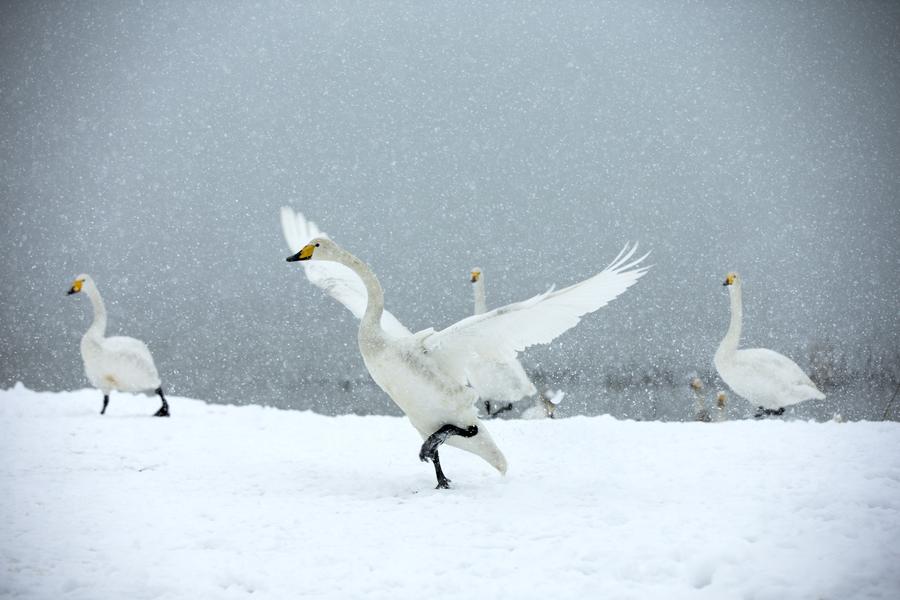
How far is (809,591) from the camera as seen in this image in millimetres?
3850

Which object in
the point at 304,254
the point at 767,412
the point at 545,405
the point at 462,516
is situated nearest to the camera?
the point at 462,516

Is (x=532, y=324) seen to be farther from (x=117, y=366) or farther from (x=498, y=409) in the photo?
(x=117, y=366)

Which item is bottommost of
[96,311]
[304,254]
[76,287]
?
[304,254]

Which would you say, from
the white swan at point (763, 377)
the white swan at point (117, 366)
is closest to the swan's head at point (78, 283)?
the white swan at point (117, 366)

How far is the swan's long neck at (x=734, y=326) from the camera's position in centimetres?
1252

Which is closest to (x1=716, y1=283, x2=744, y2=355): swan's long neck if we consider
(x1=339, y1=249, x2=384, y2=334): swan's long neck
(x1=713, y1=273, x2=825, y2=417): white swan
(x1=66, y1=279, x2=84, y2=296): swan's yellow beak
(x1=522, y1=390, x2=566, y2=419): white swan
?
(x1=713, y1=273, x2=825, y2=417): white swan

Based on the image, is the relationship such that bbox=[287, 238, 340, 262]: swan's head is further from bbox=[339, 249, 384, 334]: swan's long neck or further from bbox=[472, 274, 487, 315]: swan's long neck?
bbox=[472, 274, 487, 315]: swan's long neck

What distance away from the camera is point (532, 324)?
21.0ft

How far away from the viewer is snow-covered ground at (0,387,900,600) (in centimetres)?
Result: 421

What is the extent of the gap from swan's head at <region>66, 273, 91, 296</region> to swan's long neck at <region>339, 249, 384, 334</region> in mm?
9500

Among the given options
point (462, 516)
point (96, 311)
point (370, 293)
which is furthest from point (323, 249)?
point (96, 311)

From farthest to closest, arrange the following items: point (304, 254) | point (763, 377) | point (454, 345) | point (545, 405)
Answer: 1. point (545, 405)
2. point (763, 377)
3. point (304, 254)
4. point (454, 345)

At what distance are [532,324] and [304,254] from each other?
2.06 meters

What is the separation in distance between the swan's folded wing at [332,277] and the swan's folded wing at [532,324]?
157 cm
